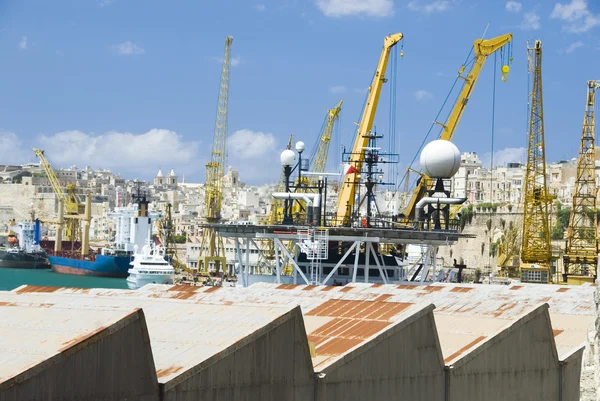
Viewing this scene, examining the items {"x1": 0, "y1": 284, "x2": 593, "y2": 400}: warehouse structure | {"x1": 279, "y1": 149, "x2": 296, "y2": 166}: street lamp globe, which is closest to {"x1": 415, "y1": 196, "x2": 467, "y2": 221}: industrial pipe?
{"x1": 279, "y1": 149, "x2": 296, "y2": 166}: street lamp globe

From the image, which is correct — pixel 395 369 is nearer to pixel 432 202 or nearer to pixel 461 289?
pixel 461 289

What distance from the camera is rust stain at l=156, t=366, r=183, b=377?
21.9 metres

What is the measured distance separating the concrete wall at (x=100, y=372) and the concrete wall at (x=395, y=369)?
16.9ft

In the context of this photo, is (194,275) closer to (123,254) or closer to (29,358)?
(123,254)

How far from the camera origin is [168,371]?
2205cm

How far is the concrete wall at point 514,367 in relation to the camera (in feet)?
95.4

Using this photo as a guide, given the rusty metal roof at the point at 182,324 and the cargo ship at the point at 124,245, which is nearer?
the rusty metal roof at the point at 182,324

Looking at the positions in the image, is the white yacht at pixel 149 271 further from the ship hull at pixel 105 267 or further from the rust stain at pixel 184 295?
the rust stain at pixel 184 295

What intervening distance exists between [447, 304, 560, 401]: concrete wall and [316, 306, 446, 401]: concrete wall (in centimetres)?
82

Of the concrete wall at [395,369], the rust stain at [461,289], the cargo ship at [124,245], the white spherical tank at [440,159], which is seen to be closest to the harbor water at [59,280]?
the cargo ship at [124,245]

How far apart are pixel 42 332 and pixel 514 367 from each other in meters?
12.8

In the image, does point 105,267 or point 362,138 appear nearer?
point 362,138

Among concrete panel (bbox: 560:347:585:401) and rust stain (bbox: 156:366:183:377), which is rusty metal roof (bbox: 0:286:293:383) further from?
concrete panel (bbox: 560:347:585:401)

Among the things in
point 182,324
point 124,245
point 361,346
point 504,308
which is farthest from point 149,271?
point 182,324
